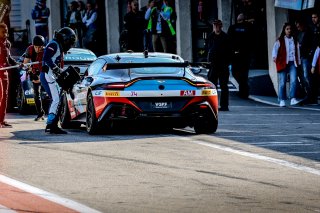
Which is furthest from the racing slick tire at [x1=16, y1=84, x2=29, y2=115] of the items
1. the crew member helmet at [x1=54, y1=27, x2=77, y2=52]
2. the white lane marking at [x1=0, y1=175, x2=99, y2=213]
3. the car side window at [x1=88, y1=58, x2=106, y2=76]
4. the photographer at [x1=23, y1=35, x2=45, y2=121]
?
the white lane marking at [x1=0, y1=175, x2=99, y2=213]

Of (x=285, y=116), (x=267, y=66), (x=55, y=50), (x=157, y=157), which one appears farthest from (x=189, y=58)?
(x=157, y=157)

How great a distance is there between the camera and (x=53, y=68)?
20547 millimetres

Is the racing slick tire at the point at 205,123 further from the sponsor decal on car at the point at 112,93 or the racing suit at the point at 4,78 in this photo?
the racing suit at the point at 4,78

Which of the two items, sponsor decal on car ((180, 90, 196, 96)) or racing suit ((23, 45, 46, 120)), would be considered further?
racing suit ((23, 45, 46, 120))

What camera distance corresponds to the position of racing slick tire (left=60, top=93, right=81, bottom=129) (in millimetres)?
21703

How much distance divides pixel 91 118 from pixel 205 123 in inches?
67.9

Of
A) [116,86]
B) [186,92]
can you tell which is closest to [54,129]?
[116,86]

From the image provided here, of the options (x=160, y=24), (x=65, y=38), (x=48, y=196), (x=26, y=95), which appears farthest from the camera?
(x=160, y=24)

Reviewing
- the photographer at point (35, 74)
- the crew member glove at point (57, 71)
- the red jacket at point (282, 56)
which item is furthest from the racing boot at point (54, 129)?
the red jacket at point (282, 56)

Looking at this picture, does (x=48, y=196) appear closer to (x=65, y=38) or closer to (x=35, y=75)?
(x=65, y=38)

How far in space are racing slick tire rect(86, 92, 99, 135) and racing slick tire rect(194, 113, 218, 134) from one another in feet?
4.96

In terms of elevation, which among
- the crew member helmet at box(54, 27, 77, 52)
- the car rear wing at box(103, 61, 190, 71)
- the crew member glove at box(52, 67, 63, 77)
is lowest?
the crew member glove at box(52, 67, 63, 77)

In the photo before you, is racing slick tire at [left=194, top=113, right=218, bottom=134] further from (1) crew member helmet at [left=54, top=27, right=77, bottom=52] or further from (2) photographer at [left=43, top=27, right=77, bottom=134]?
(1) crew member helmet at [left=54, top=27, right=77, bottom=52]

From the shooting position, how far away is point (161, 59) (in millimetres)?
20531
